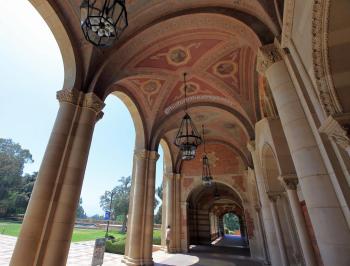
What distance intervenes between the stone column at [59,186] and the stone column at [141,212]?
4.00 meters

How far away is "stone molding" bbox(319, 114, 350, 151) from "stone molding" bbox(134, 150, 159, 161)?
7356 millimetres

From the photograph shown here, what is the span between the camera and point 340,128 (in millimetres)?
2346

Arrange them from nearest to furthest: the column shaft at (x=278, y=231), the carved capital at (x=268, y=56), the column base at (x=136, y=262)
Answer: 1. the carved capital at (x=268, y=56)
2. the column shaft at (x=278, y=231)
3. the column base at (x=136, y=262)

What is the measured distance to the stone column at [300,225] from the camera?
400cm

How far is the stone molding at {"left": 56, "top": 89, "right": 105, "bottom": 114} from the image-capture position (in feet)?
16.1

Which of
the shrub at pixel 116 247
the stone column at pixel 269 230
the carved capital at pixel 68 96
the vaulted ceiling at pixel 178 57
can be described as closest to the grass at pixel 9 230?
the shrub at pixel 116 247

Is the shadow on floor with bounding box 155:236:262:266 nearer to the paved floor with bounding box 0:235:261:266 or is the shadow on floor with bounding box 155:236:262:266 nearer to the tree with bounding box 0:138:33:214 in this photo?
the paved floor with bounding box 0:235:261:266

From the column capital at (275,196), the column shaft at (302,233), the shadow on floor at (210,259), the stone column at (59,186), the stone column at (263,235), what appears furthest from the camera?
the stone column at (263,235)

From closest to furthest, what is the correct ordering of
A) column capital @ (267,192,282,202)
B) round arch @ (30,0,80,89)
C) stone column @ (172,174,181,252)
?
round arch @ (30,0,80,89)
column capital @ (267,192,282,202)
stone column @ (172,174,181,252)

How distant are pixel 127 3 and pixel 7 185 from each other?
137 feet

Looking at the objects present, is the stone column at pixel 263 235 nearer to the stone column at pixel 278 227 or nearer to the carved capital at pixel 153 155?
the stone column at pixel 278 227

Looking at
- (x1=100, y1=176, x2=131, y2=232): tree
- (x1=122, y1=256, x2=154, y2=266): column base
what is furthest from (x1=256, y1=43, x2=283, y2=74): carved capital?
(x1=100, y1=176, x2=131, y2=232): tree

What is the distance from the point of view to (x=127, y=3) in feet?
18.4

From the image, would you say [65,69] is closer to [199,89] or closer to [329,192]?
[199,89]
